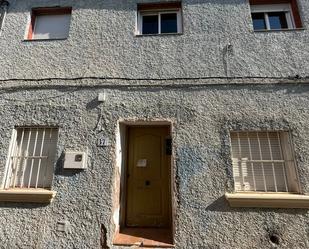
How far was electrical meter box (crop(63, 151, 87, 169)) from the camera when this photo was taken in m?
4.34

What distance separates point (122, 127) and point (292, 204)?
3450mm

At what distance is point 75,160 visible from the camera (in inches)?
172

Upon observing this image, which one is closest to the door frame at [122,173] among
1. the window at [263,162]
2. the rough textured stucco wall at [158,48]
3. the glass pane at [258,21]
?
the rough textured stucco wall at [158,48]

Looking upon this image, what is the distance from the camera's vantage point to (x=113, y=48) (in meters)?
5.15

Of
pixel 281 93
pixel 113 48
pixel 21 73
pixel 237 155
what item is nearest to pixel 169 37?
pixel 113 48

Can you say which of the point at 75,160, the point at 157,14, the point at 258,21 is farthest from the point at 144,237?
the point at 258,21

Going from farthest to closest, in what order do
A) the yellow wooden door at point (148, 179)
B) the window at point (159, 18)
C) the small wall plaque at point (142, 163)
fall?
the window at point (159, 18) < the small wall plaque at point (142, 163) < the yellow wooden door at point (148, 179)

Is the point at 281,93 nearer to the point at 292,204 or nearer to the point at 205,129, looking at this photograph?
the point at 205,129

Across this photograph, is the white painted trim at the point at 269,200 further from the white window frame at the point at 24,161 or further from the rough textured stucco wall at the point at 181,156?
the white window frame at the point at 24,161

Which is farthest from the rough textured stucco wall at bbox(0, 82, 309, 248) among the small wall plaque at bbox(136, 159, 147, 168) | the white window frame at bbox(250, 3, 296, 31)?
the white window frame at bbox(250, 3, 296, 31)

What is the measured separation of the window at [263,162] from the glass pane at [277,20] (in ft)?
8.60

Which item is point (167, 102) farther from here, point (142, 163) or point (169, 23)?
point (169, 23)

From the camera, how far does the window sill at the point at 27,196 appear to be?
13.8 ft

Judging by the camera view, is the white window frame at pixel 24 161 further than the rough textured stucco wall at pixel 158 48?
No
